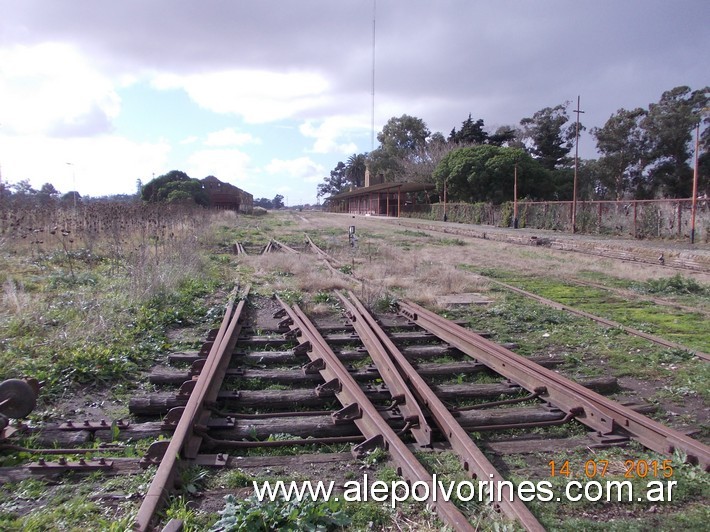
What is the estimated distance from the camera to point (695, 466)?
3502 millimetres

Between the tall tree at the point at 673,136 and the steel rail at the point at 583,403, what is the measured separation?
47611mm

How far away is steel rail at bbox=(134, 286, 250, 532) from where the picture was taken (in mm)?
2920

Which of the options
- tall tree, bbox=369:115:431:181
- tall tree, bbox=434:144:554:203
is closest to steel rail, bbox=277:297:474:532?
tall tree, bbox=434:144:554:203

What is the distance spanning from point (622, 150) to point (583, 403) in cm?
5066

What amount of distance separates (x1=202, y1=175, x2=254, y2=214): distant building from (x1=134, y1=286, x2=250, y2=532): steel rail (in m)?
49.5

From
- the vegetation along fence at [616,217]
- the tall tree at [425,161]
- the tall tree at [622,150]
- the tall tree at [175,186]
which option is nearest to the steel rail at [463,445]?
the vegetation along fence at [616,217]

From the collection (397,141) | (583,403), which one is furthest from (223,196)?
(583,403)

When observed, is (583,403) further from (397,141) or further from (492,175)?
(397,141)

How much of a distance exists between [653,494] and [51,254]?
1340 centimetres

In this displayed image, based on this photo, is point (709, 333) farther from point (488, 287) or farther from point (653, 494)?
point (653, 494)

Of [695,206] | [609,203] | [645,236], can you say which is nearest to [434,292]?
[695,206]

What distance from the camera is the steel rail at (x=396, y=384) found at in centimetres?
403

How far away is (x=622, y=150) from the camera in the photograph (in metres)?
48.3

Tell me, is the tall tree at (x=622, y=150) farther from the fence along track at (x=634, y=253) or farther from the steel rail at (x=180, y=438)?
the steel rail at (x=180, y=438)
